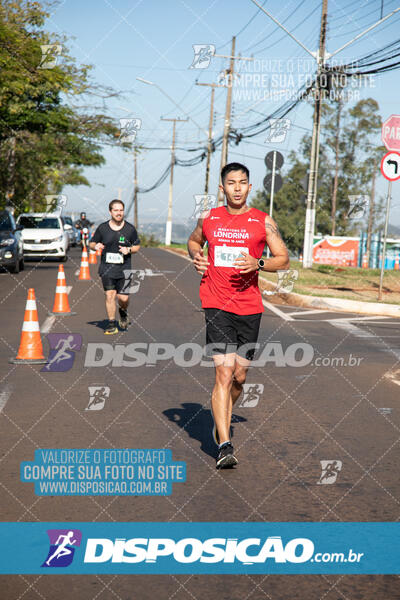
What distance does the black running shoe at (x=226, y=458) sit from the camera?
5.44 metres

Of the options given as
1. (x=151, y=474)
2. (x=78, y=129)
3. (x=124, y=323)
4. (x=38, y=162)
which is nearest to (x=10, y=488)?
(x=151, y=474)

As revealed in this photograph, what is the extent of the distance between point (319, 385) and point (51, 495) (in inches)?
170

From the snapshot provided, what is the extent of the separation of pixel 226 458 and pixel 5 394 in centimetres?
306

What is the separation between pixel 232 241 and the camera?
5.61 metres

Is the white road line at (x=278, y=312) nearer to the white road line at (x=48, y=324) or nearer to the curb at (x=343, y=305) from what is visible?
the curb at (x=343, y=305)

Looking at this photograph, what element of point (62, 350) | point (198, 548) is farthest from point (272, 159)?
point (198, 548)

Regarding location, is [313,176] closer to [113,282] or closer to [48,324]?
[48,324]

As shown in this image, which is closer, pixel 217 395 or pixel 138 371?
pixel 217 395

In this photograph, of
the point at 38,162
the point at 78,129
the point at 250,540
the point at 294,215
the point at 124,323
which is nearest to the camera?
the point at 250,540

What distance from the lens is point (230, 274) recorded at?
565cm

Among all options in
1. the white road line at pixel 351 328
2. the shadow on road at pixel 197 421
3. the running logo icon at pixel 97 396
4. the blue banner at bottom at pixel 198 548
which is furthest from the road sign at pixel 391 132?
the blue banner at bottom at pixel 198 548

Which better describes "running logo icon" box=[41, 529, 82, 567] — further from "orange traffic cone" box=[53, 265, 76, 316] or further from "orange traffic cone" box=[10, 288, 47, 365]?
"orange traffic cone" box=[53, 265, 76, 316]

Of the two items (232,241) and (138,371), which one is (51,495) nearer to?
(232,241)

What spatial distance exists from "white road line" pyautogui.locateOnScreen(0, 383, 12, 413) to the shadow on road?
1488mm
